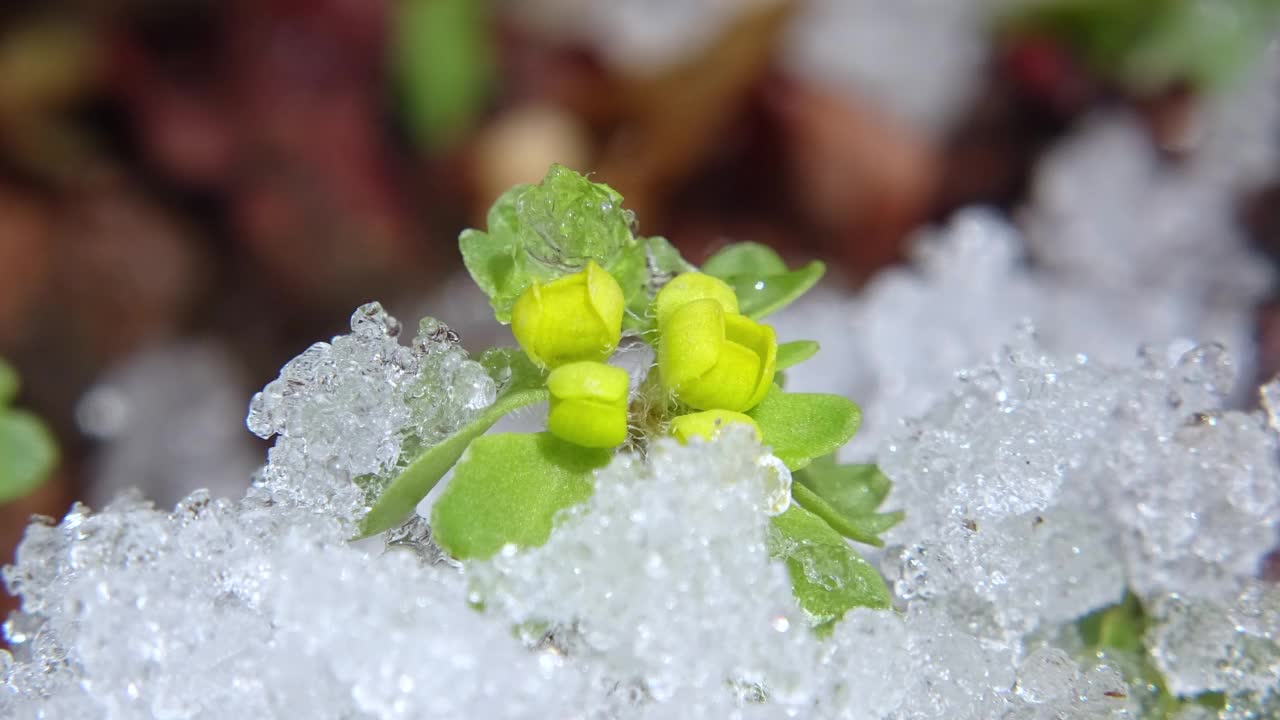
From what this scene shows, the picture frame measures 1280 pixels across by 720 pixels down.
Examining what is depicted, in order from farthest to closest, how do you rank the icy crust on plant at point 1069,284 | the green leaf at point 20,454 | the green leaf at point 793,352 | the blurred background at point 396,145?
the blurred background at point 396,145, the icy crust on plant at point 1069,284, the green leaf at point 20,454, the green leaf at point 793,352

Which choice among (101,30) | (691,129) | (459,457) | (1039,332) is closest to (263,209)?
(101,30)

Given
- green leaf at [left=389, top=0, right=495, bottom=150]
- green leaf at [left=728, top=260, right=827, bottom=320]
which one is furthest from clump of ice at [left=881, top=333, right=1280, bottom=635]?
green leaf at [left=389, top=0, right=495, bottom=150]

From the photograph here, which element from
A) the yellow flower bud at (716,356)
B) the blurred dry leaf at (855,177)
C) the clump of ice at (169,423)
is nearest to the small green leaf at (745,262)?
the yellow flower bud at (716,356)

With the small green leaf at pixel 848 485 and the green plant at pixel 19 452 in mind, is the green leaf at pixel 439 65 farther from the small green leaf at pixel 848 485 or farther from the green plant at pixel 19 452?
→ the small green leaf at pixel 848 485

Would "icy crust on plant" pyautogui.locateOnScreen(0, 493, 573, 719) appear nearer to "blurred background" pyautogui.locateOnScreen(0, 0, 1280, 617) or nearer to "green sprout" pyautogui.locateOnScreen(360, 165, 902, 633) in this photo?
"green sprout" pyautogui.locateOnScreen(360, 165, 902, 633)

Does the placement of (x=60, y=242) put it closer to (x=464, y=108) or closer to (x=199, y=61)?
(x=199, y=61)

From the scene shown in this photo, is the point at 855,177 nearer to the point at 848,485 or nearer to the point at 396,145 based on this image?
the point at 396,145

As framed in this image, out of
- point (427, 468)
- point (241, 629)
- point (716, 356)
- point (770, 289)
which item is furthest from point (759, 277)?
point (241, 629)
